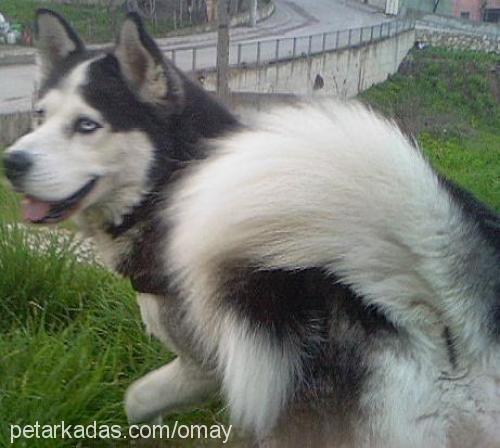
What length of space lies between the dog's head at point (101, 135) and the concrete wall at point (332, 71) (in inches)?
582

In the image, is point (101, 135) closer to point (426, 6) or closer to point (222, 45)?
point (222, 45)

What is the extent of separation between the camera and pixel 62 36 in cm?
293

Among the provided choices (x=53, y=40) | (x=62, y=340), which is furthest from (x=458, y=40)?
(x=62, y=340)

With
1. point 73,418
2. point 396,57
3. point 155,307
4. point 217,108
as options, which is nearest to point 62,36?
point 217,108

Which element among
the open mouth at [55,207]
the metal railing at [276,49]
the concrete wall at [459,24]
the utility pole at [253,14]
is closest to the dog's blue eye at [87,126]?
the open mouth at [55,207]

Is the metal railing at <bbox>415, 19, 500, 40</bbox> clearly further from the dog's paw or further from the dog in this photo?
the dog

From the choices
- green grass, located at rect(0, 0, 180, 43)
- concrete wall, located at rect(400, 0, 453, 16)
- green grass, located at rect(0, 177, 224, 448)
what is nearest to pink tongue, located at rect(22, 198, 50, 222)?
green grass, located at rect(0, 177, 224, 448)

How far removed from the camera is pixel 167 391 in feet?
8.59

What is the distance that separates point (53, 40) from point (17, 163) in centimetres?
62

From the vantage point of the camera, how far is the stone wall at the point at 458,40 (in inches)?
1564

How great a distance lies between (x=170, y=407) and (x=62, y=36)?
1402 mm

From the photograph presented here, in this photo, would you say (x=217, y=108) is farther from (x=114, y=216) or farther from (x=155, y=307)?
(x=155, y=307)

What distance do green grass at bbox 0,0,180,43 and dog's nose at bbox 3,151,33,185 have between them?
18953 mm

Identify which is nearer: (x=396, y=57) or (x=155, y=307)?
(x=155, y=307)
